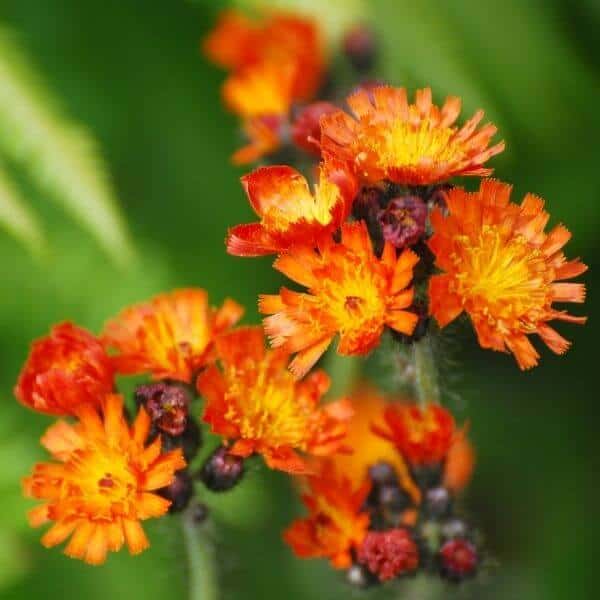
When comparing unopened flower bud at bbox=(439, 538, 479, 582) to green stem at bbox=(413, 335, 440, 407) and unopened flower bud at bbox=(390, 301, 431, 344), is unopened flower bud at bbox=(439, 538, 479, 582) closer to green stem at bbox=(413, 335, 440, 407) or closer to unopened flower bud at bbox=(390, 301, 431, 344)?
green stem at bbox=(413, 335, 440, 407)

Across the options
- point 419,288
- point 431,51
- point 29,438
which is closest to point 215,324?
point 419,288

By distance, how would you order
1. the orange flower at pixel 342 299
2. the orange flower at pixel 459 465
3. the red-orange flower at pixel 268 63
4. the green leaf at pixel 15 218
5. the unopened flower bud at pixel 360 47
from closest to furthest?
the orange flower at pixel 342 299
the green leaf at pixel 15 218
the orange flower at pixel 459 465
the red-orange flower at pixel 268 63
the unopened flower bud at pixel 360 47

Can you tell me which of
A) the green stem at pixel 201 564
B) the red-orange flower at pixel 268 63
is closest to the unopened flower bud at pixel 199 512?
the green stem at pixel 201 564

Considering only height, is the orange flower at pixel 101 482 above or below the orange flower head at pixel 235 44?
below

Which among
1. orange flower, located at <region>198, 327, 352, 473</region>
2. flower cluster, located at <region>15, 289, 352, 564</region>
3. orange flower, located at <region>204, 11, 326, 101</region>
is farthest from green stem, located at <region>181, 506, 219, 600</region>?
orange flower, located at <region>204, 11, 326, 101</region>

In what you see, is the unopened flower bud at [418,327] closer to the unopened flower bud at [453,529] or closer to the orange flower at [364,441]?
the unopened flower bud at [453,529]

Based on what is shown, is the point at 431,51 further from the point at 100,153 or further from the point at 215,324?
the point at 215,324

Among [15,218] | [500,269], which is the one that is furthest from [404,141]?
[15,218]
